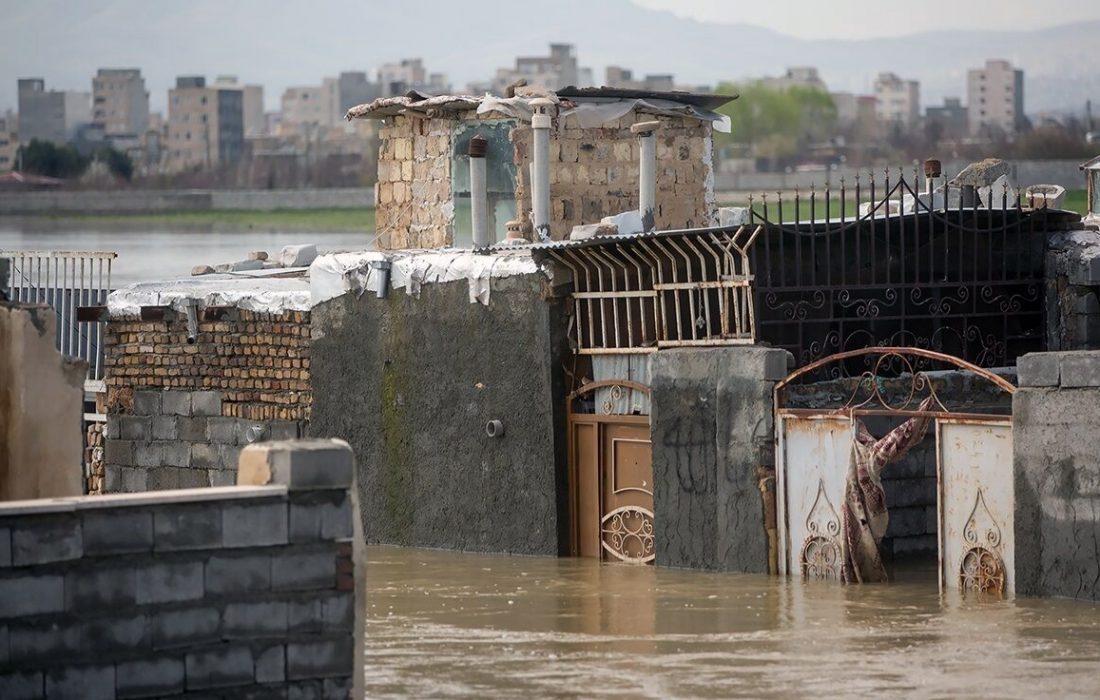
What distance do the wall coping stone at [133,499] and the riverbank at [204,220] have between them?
80951 mm

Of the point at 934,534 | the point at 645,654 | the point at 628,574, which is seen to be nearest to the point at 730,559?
the point at 628,574

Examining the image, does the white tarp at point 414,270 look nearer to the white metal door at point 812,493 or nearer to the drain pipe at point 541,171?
the drain pipe at point 541,171

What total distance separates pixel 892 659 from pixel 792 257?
198 inches

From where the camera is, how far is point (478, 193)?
20.2m

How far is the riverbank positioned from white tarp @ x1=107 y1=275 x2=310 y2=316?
7008cm

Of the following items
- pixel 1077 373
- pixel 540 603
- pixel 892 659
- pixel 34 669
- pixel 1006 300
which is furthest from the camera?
pixel 1006 300

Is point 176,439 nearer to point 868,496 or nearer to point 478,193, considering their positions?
point 478,193

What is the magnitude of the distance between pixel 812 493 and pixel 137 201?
298 feet

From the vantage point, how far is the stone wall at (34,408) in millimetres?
11008

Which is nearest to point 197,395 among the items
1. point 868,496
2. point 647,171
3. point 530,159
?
point 530,159

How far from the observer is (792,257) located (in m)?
16.7

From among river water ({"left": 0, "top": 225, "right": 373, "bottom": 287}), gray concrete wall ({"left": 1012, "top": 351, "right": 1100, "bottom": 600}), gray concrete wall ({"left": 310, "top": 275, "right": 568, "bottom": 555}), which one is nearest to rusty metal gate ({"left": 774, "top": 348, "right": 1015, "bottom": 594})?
gray concrete wall ({"left": 1012, "top": 351, "right": 1100, "bottom": 600})

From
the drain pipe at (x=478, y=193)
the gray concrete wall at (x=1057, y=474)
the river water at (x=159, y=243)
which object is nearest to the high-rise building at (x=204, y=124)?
the river water at (x=159, y=243)

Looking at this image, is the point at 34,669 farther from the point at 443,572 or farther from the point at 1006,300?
the point at 1006,300
